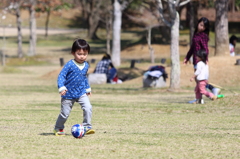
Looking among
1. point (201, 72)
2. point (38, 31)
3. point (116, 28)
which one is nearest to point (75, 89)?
point (201, 72)

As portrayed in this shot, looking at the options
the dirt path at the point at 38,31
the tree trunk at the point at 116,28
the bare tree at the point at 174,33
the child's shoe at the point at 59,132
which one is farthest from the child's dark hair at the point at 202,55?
the dirt path at the point at 38,31

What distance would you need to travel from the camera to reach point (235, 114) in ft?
41.6

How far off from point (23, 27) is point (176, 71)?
227ft

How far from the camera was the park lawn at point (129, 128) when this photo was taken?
7418 mm

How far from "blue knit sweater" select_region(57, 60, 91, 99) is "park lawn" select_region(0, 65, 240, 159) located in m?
0.67

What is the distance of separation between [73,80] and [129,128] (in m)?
1.74

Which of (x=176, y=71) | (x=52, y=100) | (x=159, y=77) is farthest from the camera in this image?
(x=159, y=77)

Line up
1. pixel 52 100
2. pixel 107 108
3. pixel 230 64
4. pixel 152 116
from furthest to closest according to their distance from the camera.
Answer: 1. pixel 230 64
2. pixel 52 100
3. pixel 107 108
4. pixel 152 116

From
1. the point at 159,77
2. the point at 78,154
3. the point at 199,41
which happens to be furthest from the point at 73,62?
the point at 159,77

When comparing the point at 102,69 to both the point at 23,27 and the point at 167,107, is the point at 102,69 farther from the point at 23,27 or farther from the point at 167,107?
the point at 23,27

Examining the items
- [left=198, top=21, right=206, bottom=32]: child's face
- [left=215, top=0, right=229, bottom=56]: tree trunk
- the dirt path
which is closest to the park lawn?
[left=198, top=21, right=206, bottom=32]: child's face

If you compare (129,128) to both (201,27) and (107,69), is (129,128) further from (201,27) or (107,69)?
(107,69)

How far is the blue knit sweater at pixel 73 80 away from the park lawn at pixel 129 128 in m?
0.67

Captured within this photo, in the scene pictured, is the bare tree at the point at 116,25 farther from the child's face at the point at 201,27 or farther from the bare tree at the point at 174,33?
the child's face at the point at 201,27
